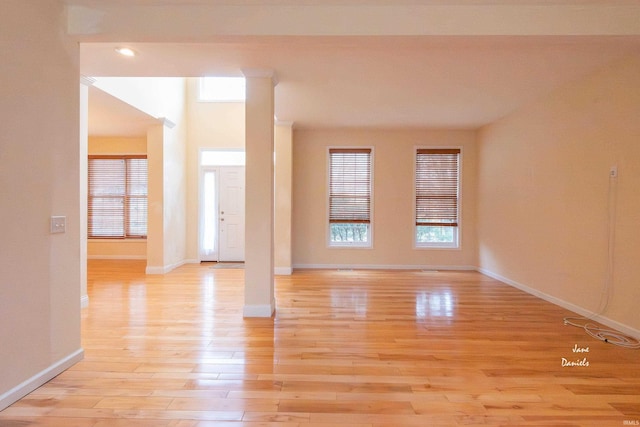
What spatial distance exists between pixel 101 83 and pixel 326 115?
3.14 metres

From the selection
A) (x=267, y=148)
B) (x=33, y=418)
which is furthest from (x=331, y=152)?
(x=33, y=418)

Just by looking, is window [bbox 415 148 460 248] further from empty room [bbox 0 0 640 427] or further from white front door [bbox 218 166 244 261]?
white front door [bbox 218 166 244 261]

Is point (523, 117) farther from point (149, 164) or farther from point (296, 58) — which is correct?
point (149, 164)

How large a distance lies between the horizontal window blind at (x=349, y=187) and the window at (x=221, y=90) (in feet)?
8.43

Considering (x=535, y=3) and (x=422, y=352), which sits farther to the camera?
(x=422, y=352)

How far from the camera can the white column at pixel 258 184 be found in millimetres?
3615

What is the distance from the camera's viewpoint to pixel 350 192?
6.71 metres

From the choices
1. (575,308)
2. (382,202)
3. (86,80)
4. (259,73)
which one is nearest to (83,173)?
(86,80)

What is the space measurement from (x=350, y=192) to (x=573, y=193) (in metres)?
3.61

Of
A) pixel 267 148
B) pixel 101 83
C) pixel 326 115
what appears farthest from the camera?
pixel 326 115

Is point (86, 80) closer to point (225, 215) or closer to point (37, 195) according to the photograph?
point (37, 195)

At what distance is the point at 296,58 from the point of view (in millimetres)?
3400

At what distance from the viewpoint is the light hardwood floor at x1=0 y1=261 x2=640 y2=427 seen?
6.51 ft

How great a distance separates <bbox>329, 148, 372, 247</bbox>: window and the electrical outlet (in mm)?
4712
